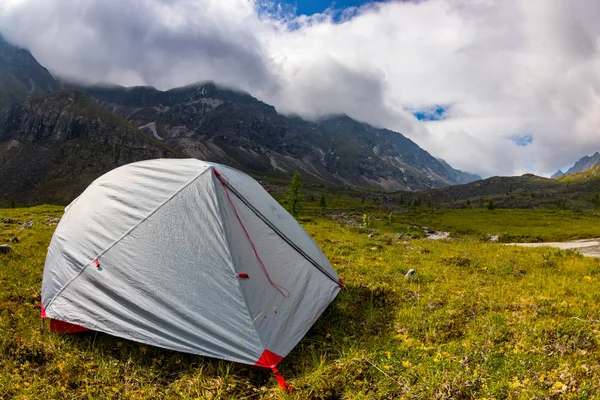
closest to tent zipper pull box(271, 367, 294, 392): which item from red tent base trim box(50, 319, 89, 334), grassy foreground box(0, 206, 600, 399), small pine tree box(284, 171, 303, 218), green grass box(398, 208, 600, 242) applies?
grassy foreground box(0, 206, 600, 399)

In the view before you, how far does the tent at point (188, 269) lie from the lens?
677 centimetres

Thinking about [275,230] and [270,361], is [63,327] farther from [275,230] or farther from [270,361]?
[275,230]

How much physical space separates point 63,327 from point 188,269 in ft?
10.9

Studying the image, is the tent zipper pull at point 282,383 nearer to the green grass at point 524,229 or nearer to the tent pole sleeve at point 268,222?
the tent pole sleeve at point 268,222

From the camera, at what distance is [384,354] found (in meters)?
6.55

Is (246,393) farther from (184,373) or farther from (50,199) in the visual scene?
(50,199)

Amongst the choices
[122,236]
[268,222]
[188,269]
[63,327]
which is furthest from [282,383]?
[63,327]

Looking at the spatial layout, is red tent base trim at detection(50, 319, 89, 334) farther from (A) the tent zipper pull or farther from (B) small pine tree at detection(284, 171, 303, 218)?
(B) small pine tree at detection(284, 171, 303, 218)

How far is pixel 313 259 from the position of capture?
352 inches

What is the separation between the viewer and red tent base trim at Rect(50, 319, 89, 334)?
7363 mm

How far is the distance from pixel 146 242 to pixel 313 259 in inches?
169

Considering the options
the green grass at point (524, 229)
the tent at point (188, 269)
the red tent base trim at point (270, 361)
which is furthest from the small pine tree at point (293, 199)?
the red tent base trim at point (270, 361)

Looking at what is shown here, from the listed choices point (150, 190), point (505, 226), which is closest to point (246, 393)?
point (150, 190)

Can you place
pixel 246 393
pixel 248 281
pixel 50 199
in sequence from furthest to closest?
pixel 50 199, pixel 248 281, pixel 246 393
